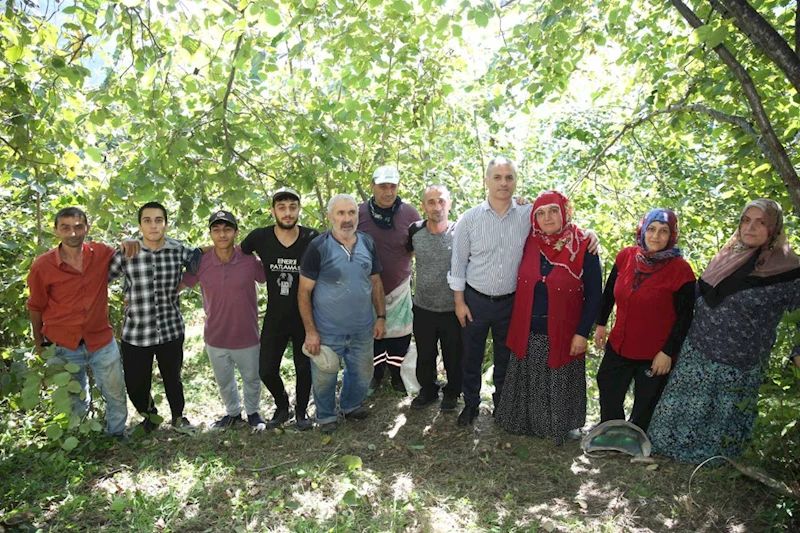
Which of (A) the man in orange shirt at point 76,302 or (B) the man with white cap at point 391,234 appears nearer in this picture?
(A) the man in orange shirt at point 76,302

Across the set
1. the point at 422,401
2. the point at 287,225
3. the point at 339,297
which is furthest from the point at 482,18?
the point at 422,401

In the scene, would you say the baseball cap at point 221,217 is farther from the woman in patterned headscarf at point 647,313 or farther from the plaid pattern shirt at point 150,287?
the woman in patterned headscarf at point 647,313

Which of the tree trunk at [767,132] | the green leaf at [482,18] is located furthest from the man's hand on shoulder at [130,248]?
the tree trunk at [767,132]

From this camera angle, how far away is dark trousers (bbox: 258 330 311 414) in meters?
4.16

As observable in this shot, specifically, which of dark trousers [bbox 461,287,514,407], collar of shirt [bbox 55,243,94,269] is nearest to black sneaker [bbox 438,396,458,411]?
dark trousers [bbox 461,287,514,407]

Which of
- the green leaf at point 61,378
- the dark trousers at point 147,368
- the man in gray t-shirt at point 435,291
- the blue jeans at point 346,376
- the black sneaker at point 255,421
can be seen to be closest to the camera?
the green leaf at point 61,378

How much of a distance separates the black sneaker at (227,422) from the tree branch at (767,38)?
4638 mm

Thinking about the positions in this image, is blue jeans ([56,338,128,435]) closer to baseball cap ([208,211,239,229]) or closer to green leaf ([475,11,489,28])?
baseball cap ([208,211,239,229])

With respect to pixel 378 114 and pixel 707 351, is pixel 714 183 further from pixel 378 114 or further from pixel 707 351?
pixel 378 114

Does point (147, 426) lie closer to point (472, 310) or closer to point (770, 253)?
point (472, 310)

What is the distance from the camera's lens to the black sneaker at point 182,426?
428 cm

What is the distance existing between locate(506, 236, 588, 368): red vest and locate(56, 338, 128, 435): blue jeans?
3060 mm

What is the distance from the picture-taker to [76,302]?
378 centimetres

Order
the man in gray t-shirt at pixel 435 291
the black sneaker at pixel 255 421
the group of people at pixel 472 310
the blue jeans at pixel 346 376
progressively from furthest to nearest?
the black sneaker at pixel 255 421 → the man in gray t-shirt at pixel 435 291 → the blue jeans at pixel 346 376 → the group of people at pixel 472 310
